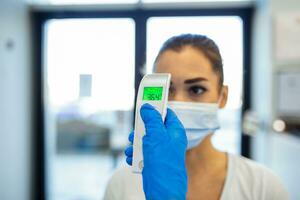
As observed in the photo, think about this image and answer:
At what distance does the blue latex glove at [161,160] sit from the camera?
0.50 m

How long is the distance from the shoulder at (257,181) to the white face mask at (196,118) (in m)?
0.11

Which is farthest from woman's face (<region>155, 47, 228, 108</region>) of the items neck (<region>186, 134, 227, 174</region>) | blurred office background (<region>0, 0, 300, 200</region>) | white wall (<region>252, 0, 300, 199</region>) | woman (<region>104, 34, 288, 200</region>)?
blurred office background (<region>0, 0, 300, 200</region>)

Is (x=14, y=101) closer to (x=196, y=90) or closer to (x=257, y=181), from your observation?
(x=196, y=90)

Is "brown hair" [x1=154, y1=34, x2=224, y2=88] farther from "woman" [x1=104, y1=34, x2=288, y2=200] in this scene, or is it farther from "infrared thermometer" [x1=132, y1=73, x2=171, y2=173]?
"infrared thermometer" [x1=132, y1=73, x2=171, y2=173]

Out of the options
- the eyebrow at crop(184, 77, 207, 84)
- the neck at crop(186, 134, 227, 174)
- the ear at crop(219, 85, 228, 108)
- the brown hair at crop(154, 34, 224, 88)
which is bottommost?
the neck at crop(186, 134, 227, 174)

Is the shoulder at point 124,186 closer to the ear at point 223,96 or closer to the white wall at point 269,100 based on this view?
the ear at point 223,96

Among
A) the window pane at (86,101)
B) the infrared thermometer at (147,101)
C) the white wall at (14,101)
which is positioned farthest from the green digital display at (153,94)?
the white wall at (14,101)

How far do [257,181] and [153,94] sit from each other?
43cm

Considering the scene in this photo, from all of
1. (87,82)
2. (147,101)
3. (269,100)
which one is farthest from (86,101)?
(147,101)

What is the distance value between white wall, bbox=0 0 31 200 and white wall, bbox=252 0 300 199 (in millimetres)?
1777

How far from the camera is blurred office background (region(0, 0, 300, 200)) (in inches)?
93.0

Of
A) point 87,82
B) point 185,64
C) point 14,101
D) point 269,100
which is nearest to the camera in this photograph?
point 185,64

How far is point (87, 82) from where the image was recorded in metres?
2.66

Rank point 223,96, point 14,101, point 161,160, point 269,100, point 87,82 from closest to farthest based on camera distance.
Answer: point 161,160, point 223,96, point 269,100, point 14,101, point 87,82
